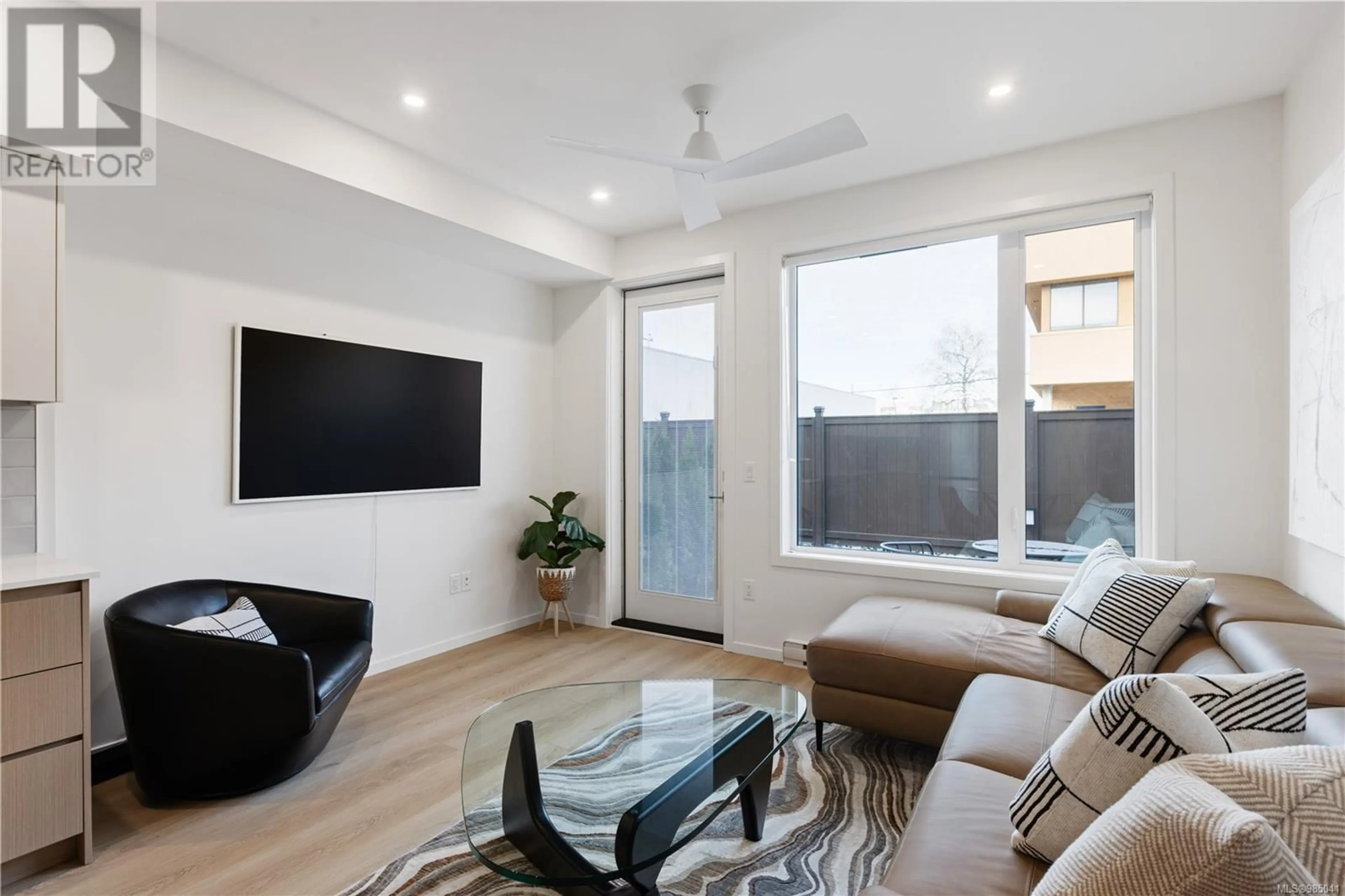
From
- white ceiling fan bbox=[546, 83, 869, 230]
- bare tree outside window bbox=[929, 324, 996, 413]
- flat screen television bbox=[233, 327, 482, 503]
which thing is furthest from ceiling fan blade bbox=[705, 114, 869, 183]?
flat screen television bbox=[233, 327, 482, 503]

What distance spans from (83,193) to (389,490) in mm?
1787

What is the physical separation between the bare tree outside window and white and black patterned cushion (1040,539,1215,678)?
1.16m

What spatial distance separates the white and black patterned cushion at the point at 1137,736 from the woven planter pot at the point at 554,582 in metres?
3.23

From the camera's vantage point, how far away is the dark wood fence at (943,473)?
306 cm

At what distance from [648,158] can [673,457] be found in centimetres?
229

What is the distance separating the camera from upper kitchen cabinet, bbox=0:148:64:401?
1931 mm

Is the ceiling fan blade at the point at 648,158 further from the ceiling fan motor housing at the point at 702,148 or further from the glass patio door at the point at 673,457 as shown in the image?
the glass patio door at the point at 673,457

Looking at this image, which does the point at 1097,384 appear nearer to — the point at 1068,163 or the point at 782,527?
the point at 1068,163

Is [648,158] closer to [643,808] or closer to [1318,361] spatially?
[643,808]

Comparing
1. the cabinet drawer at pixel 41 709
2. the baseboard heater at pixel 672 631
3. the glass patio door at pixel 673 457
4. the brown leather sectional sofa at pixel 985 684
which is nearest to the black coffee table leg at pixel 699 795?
the brown leather sectional sofa at pixel 985 684

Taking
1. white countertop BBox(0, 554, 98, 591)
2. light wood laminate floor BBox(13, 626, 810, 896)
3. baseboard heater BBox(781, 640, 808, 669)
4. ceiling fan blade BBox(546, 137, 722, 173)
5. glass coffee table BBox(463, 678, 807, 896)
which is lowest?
light wood laminate floor BBox(13, 626, 810, 896)

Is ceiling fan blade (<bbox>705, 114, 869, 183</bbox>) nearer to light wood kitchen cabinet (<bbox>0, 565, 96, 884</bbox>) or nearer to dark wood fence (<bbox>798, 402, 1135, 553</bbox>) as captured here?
dark wood fence (<bbox>798, 402, 1135, 553</bbox>)

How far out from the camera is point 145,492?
8.65 feet

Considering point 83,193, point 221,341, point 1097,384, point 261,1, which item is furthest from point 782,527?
point 83,193
